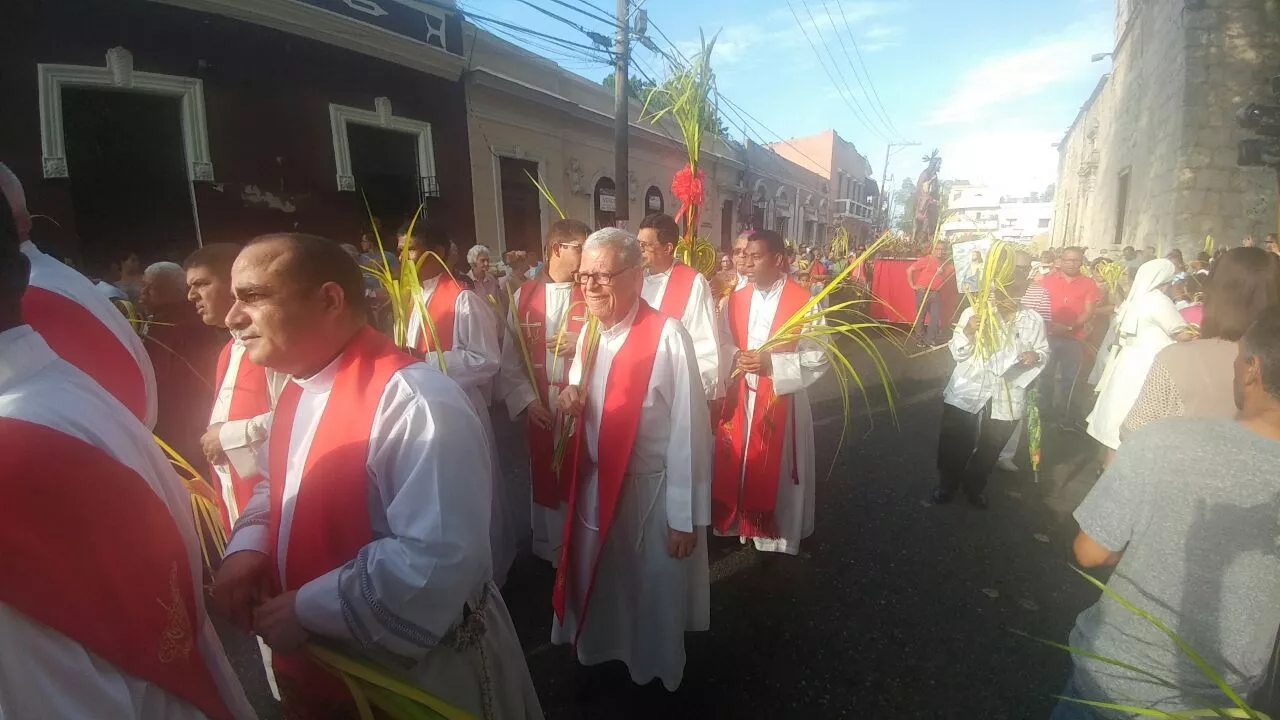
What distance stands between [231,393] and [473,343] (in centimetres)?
128

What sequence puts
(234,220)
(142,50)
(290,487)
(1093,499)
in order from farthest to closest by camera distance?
1. (234,220)
2. (142,50)
3. (1093,499)
4. (290,487)

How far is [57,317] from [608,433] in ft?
6.23

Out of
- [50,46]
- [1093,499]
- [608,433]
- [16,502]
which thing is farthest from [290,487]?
[50,46]

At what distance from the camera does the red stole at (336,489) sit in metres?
1.31

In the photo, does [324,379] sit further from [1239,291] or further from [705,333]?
[1239,291]

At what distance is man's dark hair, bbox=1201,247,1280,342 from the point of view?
2.24 m

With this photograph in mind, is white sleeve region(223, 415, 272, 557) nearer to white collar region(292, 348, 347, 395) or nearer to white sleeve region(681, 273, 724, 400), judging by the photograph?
white collar region(292, 348, 347, 395)

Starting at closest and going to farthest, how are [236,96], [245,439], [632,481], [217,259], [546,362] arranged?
[245,439], [217,259], [632,481], [546,362], [236,96]

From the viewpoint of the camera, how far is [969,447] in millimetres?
4246

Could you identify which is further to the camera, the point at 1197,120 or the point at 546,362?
the point at 1197,120

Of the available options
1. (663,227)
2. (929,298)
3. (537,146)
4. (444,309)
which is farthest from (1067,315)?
(537,146)

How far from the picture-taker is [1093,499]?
1534 millimetres

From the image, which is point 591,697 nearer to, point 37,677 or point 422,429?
point 422,429

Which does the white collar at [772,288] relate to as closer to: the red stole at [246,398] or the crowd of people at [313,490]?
the crowd of people at [313,490]
